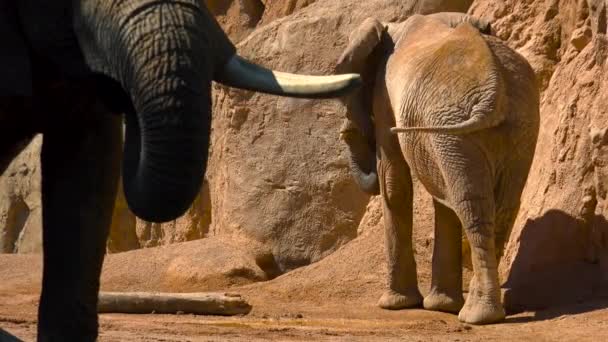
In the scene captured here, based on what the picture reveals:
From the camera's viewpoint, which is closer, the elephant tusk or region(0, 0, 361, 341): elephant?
region(0, 0, 361, 341): elephant

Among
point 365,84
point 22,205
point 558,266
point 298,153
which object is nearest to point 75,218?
point 558,266

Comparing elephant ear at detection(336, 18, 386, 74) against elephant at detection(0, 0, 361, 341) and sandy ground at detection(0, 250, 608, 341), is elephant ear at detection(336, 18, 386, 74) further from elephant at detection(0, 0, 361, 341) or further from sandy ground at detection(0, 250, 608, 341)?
elephant at detection(0, 0, 361, 341)

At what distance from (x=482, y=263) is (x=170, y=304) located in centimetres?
209

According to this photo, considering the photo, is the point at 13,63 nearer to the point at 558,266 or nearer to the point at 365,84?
the point at 558,266

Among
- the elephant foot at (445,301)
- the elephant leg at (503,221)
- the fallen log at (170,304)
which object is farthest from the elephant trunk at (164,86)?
the elephant foot at (445,301)

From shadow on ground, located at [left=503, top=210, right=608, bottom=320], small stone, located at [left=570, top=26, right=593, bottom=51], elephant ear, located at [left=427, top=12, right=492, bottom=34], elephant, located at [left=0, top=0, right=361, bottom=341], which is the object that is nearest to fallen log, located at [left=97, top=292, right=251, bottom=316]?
shadow on ground, located at [left=503, top=210, right=608, bottom=320]

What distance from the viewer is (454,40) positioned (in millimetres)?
9625

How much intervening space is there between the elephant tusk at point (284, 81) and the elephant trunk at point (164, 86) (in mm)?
94

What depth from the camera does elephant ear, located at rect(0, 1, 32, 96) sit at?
183 inches

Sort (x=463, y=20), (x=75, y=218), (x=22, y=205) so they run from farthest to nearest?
(x=22, y=205), (x=463, y=20), (x=75, y=218)

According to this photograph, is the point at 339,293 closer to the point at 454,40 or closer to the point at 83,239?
the point at 454,40

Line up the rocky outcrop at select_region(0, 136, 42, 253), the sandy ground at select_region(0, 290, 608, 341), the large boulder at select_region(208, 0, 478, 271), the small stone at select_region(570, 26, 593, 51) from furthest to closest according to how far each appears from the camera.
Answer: the rocky outcrop at select_region(0, 136, 42, 253) < the large boulder at select_region(208, 0, 478, 271) < the small stone at select_region(570, 26, 593, 51) < the sandy ground at select_region(0, 290, 608, 341)

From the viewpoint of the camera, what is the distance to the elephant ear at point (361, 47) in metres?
10.7

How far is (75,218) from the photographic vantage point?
527 centimetres
